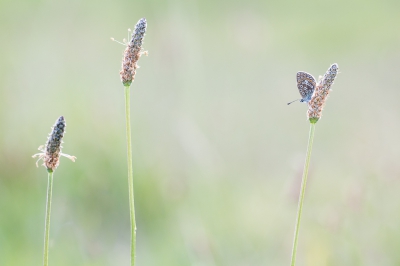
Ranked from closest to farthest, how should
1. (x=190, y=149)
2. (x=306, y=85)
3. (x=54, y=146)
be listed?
(x=54, y=146) → (x=306, y=85) → (x=190, y=149)

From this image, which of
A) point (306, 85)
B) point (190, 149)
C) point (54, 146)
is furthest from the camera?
point (190, 149)

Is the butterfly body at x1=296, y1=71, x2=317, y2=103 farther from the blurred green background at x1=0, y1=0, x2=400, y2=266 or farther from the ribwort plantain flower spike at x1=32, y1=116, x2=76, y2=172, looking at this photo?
the blurred green background at x1=0, y1=0, x2=400, y2=266

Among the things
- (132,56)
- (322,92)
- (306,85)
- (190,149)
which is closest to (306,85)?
(306,85)

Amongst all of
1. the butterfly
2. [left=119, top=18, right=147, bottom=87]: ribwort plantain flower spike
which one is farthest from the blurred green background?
[left=119, top=18, right=147, bottom=87]: ribwort plantain flower spike

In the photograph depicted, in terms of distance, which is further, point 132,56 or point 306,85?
point 306,85

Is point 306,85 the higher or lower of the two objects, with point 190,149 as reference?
lower

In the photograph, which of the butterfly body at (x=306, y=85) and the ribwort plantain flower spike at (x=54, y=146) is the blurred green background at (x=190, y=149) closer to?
the butterfly body at (x=306, y=85)

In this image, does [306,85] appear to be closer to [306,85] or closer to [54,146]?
[306,85]
